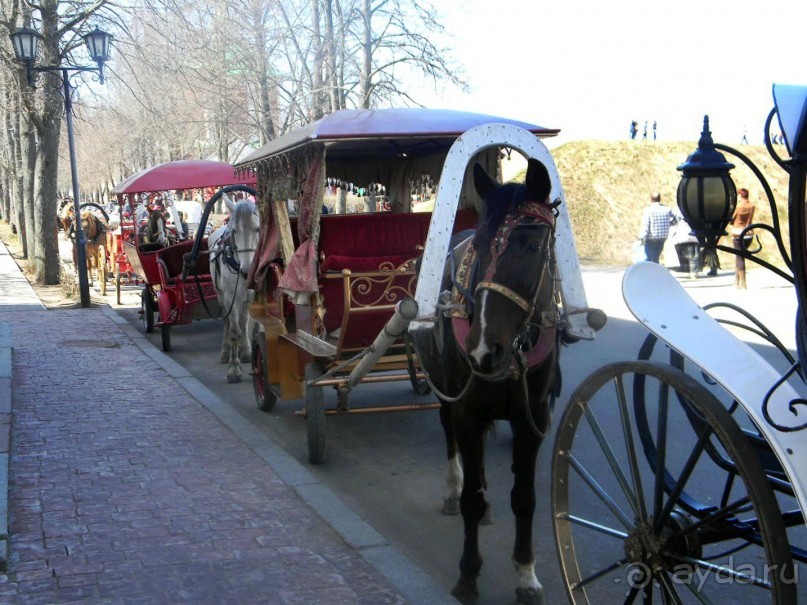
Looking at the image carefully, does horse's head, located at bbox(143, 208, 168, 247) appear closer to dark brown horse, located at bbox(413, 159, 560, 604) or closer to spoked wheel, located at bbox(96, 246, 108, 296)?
spoked wheel, located at bbox(96, 246, 108, 296)

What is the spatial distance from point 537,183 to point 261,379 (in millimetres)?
5175

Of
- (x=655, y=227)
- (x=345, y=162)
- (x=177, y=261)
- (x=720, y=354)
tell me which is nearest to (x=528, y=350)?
(x=720, y=354)

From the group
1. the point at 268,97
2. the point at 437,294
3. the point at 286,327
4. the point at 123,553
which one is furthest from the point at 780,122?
the point at 268,97

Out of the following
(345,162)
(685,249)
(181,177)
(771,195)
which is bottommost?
(685,249)

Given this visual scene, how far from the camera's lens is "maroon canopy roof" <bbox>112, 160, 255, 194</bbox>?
14289 millimetres

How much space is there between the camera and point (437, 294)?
186 inches

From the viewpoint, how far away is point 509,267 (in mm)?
3754

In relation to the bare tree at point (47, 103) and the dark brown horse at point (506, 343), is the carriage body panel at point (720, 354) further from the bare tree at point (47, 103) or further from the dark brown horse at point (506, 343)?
the bare tree at point (47, 103)

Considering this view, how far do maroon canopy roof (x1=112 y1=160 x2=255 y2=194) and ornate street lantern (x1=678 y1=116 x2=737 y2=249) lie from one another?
11.7 m

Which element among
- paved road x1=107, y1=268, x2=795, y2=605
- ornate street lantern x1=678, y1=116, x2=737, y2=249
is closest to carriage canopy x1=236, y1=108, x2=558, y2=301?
paved road x1=107, y1=268, x2=795, y2=605

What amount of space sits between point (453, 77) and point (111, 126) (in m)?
27.1

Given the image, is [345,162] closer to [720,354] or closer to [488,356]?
[488,356]

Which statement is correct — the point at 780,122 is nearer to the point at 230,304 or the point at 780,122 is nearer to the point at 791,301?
the point at 230,304

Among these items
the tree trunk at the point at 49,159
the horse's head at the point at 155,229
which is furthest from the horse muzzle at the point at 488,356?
the tree trunk at the point at 49,159
